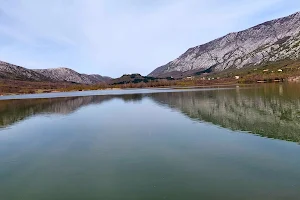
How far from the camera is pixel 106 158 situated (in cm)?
2130

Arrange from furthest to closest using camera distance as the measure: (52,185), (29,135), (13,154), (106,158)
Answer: (29,135), (13,154), (106,158), (52,185)

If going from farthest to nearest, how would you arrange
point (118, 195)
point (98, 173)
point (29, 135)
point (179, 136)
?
point (29, 135) → point (179, 136) → point (98, 173) → point (118, 195)

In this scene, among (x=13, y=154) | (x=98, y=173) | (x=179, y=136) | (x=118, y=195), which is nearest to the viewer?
(x=118, y=195)

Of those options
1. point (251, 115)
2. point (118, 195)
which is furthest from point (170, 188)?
point (251, 115)

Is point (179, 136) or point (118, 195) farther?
point (179, 136)

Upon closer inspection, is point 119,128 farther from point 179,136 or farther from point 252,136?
point 252,136

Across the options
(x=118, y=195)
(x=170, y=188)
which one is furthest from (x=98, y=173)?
(x=170, y=188)

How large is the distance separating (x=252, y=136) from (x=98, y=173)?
15863 millimetres

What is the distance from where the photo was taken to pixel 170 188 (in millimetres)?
14555

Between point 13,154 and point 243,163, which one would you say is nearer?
point 243,163

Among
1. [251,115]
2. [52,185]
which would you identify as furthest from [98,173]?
[251,115]

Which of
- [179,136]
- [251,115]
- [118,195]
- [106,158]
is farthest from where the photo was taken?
[251,115]

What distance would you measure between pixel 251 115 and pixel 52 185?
3104 centimetres

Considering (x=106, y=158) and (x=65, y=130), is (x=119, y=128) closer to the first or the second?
(x=65, y=130)
